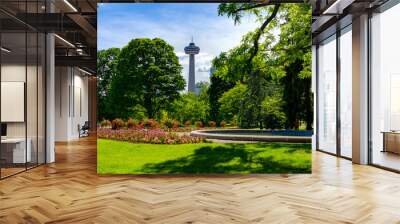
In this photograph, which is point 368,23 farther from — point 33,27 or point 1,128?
point 1,128

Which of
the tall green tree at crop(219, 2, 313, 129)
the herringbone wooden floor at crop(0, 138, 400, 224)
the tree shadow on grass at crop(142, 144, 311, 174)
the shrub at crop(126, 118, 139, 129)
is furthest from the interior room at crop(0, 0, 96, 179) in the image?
the tall green tree at crop(219, 2, 313, 129)

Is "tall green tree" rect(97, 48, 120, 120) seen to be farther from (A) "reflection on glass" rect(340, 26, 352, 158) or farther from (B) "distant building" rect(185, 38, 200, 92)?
(A) "reflection on glass" rect(340, 26, 352, 158)

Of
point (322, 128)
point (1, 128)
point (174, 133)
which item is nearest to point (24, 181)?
point (1, 128)

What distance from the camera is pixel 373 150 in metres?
8.12

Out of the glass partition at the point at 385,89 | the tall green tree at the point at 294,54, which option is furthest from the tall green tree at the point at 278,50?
the glass partition at the point at 385,89

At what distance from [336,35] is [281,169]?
14.4 ft

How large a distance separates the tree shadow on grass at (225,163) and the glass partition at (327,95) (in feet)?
12.1

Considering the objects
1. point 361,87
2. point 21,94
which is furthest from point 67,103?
point 361,87

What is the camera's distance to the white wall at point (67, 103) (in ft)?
50.1

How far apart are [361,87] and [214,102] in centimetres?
313

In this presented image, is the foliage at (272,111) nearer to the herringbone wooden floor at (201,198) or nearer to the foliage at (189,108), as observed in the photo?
the herringbone wooden floor at (201,198)

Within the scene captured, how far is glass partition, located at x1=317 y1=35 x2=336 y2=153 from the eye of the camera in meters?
10.2

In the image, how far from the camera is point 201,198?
5.08 meters

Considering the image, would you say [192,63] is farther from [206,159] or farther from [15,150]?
[15,150]
